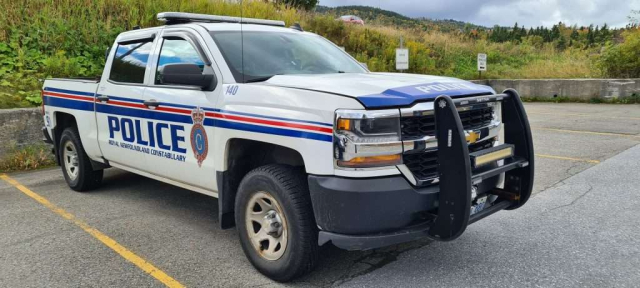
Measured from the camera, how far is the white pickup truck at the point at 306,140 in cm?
294

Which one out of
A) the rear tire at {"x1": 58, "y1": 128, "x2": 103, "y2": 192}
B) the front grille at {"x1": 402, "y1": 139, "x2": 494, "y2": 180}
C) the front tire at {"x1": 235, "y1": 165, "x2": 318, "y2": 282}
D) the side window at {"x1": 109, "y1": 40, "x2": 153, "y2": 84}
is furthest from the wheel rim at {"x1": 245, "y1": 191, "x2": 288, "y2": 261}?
the rear tire at {"x1": 58, "y1": 128, "x2": 103, "y2": 192}

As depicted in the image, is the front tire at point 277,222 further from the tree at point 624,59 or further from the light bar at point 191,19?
the tree at point 624,59

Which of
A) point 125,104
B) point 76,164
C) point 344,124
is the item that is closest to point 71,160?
point 76,164

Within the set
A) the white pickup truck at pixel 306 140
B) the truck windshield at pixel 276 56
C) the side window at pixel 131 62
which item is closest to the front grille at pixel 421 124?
the white pickup truck at pixel 306 140

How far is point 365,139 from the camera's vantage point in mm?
2934

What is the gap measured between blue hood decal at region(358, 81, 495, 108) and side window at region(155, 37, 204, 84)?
1.69 metres

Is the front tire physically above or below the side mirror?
below

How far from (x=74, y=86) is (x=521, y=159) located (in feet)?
15.9

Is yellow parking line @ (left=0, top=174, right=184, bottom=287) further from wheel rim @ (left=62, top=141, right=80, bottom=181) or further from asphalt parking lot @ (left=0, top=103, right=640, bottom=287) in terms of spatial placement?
wheel rim @ (left=62, top=141, right=80, bottom=181)

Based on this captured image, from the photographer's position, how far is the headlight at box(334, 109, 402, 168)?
115 inches

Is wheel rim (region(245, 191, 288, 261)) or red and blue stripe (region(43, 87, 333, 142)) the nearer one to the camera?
red and blue stripe (region(43, 87, 333, 142))

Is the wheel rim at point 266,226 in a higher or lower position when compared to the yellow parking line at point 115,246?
higher

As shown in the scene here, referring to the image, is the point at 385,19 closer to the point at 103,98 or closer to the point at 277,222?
the point at 103,98

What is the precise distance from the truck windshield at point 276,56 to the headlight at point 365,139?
1.12 meters
